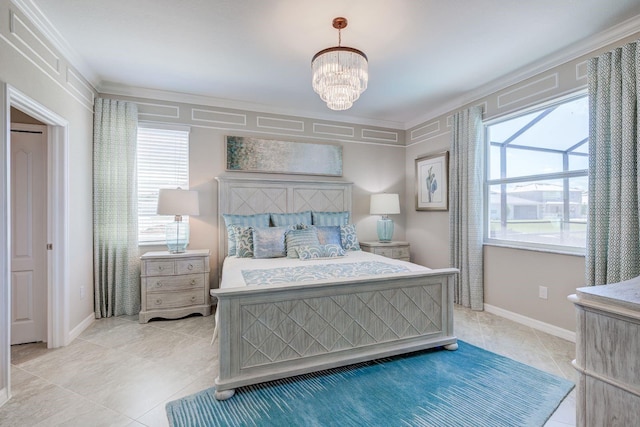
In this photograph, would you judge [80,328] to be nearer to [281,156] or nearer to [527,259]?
[281,156]

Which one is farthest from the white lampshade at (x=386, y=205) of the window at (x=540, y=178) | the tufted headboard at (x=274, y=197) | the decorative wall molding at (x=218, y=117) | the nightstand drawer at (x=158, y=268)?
the nightstand drawer at (x=158, y=268)

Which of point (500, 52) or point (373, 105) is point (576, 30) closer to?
point (500, 52)

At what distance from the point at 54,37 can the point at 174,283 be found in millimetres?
2456

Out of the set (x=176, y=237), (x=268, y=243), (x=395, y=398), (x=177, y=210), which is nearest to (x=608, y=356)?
(x=395, y=398)

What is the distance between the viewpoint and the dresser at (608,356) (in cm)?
98

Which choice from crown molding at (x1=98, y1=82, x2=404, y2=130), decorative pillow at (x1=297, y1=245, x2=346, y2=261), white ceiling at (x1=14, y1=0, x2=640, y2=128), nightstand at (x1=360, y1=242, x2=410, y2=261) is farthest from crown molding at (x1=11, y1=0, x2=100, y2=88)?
nightstand at (x1=360, y1=242, x2=410, y2=261)

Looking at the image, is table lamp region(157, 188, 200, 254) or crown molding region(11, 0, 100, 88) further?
table lamp region(157, 188, 200, 254)

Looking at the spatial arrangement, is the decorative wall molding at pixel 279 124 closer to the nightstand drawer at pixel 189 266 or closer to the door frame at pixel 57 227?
the nightstand drawer at pixel 189 266

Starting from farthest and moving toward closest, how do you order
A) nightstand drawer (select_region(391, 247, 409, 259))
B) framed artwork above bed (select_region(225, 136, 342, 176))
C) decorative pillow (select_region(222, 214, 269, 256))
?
nightstand drawer (select_region(391, 247, 409, 259))
framed artwork above bed (select_region(225, 136, 342, 176))
decorative pillow (select_region(222, 214, 269, 256))

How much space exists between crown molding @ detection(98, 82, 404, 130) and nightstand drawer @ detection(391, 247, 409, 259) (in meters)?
1.99

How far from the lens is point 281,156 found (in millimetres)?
4199

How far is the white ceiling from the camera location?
2148 mm

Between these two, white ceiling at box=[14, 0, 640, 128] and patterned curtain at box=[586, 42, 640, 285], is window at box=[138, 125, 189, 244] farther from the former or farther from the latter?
patterned curtain at box=[586, 42, 640, 285]

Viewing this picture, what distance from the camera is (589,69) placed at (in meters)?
2.55
